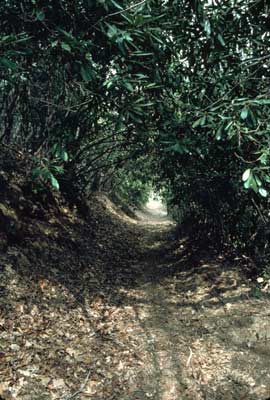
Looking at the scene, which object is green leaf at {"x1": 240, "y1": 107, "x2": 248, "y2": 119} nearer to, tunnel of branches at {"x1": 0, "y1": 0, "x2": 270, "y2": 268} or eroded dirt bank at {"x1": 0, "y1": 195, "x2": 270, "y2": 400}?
tunnel of branches at {"x1": 0, "y1": 0, "x2": 270, "y2": 268}

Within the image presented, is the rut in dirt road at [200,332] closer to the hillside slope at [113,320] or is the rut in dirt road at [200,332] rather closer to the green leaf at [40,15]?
the hillside slope at [113,320]

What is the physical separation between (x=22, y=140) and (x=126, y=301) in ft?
15.3

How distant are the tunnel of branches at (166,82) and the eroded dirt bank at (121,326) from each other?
1.49 metres

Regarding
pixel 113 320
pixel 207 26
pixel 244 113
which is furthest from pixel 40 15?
pixel 113 320

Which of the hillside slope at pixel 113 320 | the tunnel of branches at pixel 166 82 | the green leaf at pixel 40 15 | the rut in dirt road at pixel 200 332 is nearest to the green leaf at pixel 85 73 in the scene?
the tunnel of branches at pixel 166 82

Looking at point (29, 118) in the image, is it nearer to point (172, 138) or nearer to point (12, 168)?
point (12, 168)

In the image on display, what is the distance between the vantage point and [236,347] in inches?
202

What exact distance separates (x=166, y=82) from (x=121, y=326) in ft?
13.7

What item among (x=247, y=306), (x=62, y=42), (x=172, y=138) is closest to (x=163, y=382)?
(x=247, y=306)

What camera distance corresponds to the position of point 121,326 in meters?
5.61

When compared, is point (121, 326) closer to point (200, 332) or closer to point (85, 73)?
point (200, 332)

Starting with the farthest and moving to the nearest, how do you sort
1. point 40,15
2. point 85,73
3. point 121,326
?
1. point 121,326
2. point 85,73
3. point 40,15

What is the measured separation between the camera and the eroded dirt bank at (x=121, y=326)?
4.19 metres

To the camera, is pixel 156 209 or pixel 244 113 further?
pixel 156 209
